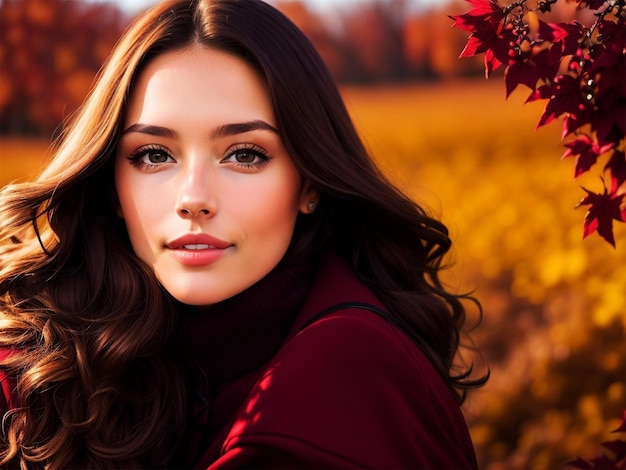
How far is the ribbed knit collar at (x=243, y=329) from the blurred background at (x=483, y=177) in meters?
0.78

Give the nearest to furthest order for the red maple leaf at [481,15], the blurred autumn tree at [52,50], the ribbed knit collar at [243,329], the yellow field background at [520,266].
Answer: the red maple leaf at [481,15] → the ribbed knit collar at [243,329] → the yellow field background at [520,266] → the blurred autumn tree at [52,50]

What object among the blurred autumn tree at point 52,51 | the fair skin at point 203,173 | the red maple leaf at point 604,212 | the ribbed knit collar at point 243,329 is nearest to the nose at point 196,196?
the fair skin at point 203,173

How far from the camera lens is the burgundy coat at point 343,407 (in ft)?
5.78

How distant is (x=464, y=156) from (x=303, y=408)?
5987 millimetres

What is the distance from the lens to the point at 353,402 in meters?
1.82

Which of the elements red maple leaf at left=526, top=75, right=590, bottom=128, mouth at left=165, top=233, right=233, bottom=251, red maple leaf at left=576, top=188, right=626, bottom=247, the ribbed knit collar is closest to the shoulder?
the ribbed knit collar

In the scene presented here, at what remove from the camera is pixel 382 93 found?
25.1 feet

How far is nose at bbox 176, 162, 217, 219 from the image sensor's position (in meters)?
2.02

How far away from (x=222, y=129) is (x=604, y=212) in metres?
1.03

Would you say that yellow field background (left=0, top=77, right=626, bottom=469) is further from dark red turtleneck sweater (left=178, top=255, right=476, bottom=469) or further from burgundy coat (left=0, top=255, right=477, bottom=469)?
burgundy coat (left=0, top=255, right=477, bottom=469)

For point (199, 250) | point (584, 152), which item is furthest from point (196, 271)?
point (584, 152)

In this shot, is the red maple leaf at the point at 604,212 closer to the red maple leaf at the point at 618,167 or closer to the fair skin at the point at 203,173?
the red maple leaf at the point at 618,167

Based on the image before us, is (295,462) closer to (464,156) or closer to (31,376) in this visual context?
(31,376)

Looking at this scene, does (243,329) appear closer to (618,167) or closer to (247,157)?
(247,157)
